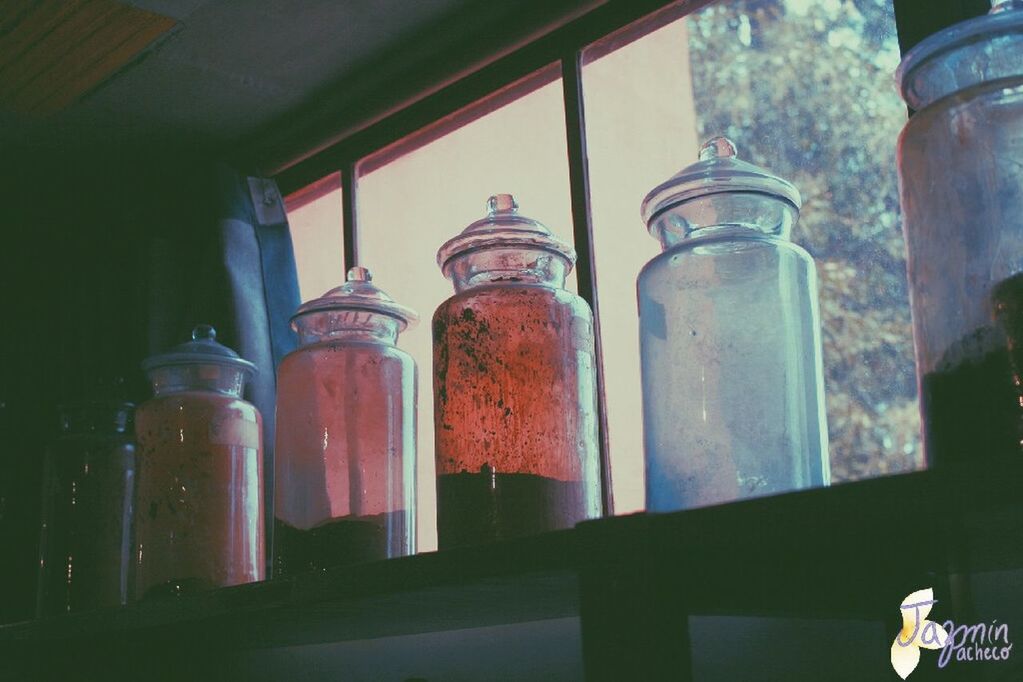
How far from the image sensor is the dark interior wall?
213cm

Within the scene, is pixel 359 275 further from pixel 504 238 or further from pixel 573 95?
pixel 573 95

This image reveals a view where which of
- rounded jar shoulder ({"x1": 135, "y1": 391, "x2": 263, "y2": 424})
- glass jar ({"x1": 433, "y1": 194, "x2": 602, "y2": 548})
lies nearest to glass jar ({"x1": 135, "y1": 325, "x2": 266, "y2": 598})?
rounded jar shoulder ({"x1": 135, "y1": 391, "x2": 263, "y2": 424})

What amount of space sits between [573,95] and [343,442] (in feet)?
2.74

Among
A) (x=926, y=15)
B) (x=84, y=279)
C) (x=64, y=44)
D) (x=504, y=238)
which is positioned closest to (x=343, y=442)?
(x=504, y=238)

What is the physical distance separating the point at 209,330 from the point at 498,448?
59 centimetres

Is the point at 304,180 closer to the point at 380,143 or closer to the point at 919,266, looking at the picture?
the point at 380,143

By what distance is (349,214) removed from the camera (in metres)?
2.10

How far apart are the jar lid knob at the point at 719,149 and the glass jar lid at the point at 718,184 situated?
0.02 metres

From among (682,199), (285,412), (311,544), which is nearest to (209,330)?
(285,412)

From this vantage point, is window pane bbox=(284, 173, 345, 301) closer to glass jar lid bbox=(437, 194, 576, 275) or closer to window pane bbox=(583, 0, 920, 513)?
window pane bbox=(583, 0, 920, 513)

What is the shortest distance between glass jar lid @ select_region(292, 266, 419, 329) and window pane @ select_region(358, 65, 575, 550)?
44cm

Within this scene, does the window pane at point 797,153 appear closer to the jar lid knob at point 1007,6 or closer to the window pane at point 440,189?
the window pane at point 440,189

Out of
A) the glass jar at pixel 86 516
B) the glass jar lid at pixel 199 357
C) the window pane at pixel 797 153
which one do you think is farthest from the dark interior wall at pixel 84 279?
the window pane at pixel 797 153

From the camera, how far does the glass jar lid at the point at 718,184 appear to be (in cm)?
92
